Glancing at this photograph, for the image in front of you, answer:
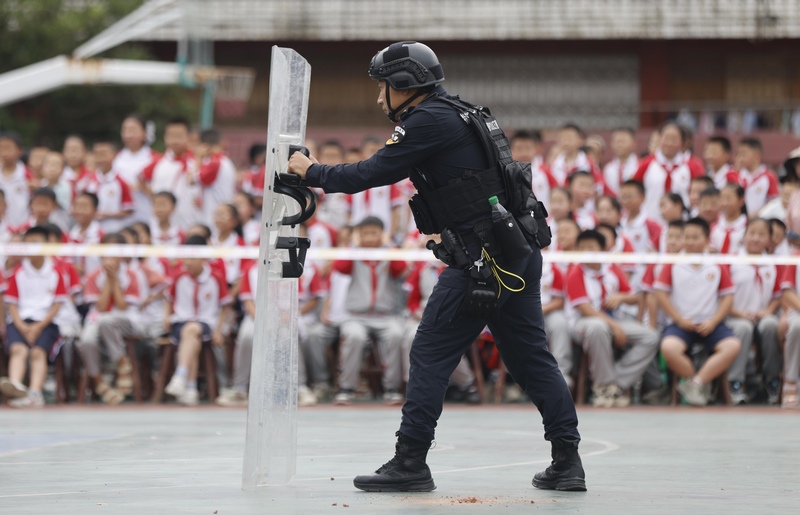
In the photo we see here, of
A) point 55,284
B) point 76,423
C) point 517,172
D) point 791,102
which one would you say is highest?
point 791,102

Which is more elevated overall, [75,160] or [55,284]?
[75,160]

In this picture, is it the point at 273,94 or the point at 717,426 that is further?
the point at 717,426

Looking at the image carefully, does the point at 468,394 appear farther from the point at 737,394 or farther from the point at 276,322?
the point at 276,322

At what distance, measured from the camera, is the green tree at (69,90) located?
1143 inches

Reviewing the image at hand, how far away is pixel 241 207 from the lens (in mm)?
14266

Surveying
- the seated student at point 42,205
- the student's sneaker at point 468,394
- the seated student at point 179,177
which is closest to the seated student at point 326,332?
the student's sneaker at point 468,394

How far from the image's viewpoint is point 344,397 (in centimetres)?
1234

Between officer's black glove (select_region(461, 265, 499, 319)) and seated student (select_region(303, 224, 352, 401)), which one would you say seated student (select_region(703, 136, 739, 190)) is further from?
officer's black glove (select_region(461, 265, 499, 319))

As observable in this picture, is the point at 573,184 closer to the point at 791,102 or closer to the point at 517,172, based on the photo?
the point at 517,172

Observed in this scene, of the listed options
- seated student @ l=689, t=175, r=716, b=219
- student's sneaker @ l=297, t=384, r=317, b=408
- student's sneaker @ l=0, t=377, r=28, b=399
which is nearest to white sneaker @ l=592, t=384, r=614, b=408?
seated student @ l=689, t=175, r=716, b=219

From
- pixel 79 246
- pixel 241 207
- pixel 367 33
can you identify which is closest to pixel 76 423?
pixel 79 246

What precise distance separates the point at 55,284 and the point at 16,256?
59 cm

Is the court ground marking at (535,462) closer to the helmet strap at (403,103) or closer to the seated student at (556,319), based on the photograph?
the helmet strap at (403,103)

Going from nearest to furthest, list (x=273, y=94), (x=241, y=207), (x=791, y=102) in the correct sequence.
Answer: (x=273, y=94), (x=241, y=207), (x=791, y=102)
